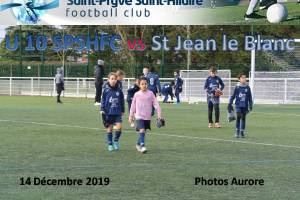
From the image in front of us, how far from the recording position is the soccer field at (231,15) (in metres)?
42.6

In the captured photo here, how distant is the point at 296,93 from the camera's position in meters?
41.9

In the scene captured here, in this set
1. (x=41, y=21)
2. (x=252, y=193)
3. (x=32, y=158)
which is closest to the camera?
(x=252, y=193)

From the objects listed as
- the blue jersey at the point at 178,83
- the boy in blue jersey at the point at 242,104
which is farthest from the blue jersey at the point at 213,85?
the blue jersey at the point at 178,83

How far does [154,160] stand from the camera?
1491 cm

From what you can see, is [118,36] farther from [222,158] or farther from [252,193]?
[252,193]

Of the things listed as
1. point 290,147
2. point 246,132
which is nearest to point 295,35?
point 246,132

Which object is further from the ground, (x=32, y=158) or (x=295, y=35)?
(x=295, y=35)

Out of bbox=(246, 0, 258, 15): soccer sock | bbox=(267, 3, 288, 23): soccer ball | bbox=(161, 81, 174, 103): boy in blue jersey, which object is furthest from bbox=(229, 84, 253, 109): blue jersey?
bbox=(246, 0, 258, 15): soccer sock

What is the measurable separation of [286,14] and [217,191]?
32.3 meters

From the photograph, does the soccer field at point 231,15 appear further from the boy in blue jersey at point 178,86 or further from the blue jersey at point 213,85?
the blue jersey at point 213,85

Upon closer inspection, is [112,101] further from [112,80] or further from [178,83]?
[178,83]

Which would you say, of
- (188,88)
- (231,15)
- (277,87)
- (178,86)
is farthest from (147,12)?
Answer: (277,87)

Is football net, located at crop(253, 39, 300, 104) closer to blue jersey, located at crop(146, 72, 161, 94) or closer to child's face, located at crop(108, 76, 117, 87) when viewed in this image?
Result: blue jersey, located at crop(146, 72, 161, 94)

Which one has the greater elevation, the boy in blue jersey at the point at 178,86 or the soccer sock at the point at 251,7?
the soccer sock at the point at 251,7
